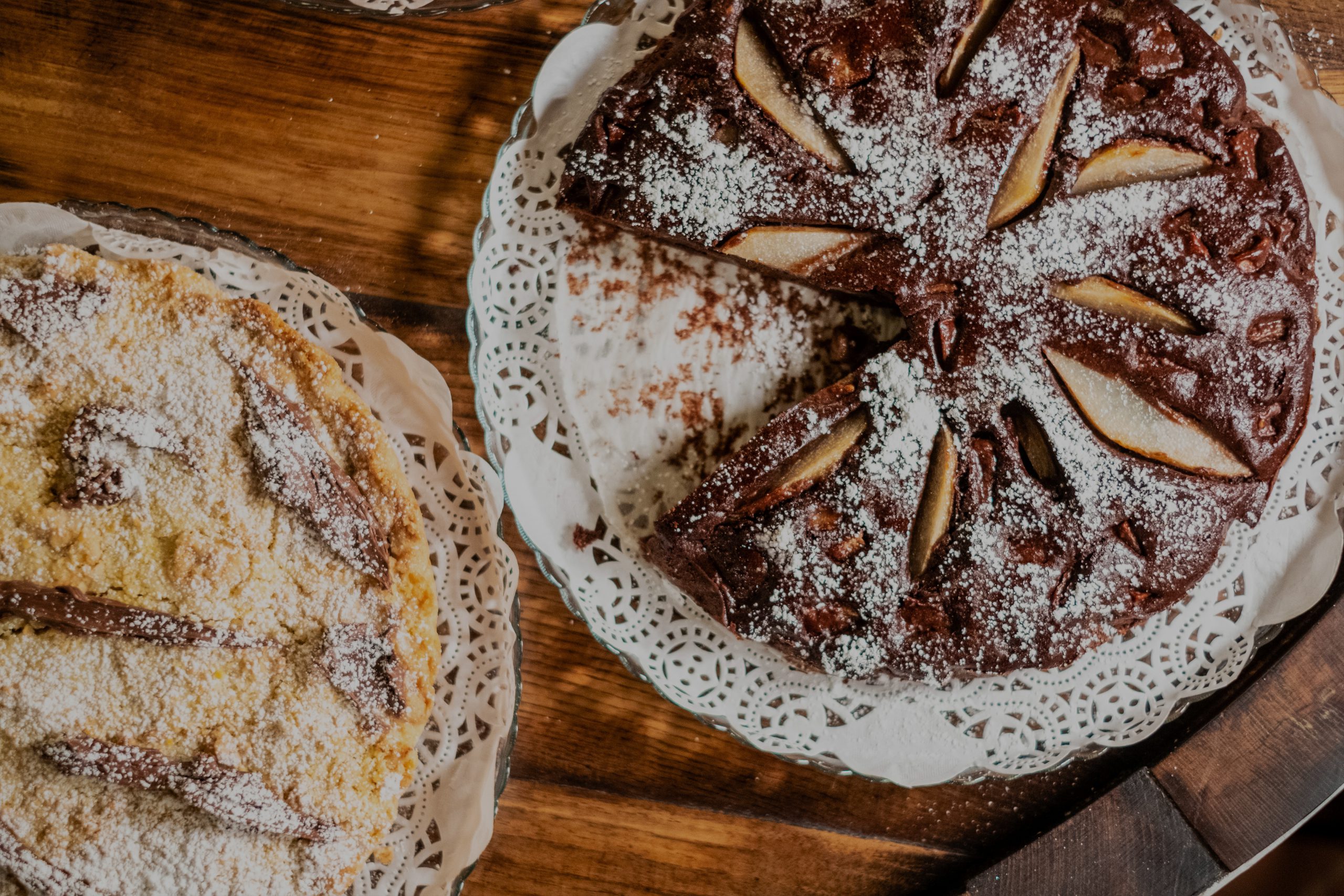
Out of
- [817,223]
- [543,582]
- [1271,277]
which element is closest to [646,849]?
[543,582]

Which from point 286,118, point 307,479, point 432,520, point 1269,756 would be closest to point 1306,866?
point 1269,756

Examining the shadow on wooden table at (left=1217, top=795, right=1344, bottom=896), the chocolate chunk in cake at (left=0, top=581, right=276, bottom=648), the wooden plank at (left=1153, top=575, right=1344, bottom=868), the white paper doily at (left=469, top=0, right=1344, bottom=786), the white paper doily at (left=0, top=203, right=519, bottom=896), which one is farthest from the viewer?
the shadow on wooden table at (left=1217, top=795, right=1344, bottom=896)

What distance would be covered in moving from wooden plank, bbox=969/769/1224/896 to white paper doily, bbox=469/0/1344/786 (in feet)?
0.79

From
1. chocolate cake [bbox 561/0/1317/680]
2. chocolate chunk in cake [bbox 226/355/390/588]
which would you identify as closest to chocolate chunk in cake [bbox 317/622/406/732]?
chocolate chunk in cake [bbox 226/355/390/588]

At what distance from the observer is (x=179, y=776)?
6.99 feet

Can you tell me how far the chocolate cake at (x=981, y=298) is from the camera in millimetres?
2334

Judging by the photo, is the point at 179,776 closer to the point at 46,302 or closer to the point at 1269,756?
the point at 46,302

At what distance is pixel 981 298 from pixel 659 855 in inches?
68.8

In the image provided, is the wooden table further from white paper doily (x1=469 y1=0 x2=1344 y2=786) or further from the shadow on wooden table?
the shadow on wooden table

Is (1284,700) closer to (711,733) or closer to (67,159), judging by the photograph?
(711,733)

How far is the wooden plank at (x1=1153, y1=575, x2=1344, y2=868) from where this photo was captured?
2574 millimetres

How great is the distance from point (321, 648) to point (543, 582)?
631 millimetres

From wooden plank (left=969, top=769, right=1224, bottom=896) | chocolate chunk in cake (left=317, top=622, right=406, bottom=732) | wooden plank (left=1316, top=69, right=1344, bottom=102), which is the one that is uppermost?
wooden plank (left=1316, top=69, right=1344, bottom=102)

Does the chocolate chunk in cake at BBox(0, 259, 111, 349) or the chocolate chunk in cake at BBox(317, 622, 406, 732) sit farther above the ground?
the chocolate chunk in cake at BBox(0, 259, 111, 349)
